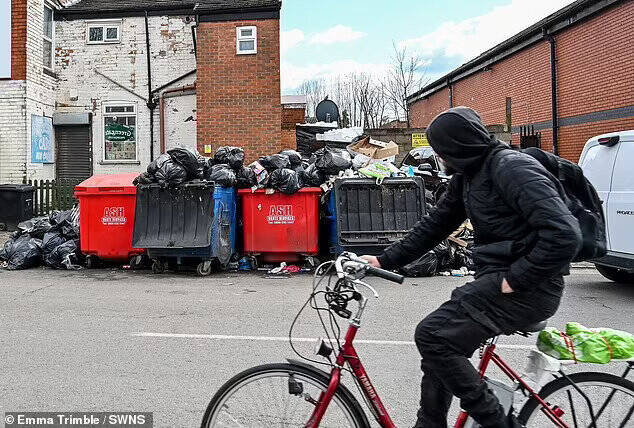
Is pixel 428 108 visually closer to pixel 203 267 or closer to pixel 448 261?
pixel 448 261

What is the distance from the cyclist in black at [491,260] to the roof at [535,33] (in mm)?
14575

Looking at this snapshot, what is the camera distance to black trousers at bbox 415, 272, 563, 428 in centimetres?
241

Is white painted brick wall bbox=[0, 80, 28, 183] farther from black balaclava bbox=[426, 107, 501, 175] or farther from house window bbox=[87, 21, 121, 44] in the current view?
black balaclava bbox=[426, 107, 501, 175]

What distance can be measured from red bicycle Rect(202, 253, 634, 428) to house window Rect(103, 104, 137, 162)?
16468 millimetres

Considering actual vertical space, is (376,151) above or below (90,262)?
above

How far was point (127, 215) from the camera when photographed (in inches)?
390

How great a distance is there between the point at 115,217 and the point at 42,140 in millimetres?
8705

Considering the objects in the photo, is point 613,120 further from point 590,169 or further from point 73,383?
point 73,383

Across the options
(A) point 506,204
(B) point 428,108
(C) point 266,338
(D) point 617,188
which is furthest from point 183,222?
(B) point 428,108

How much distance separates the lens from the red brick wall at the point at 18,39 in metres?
15.9

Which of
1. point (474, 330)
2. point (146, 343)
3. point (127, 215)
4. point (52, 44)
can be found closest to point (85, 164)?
point (52, 44)

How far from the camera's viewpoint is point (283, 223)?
965 cm

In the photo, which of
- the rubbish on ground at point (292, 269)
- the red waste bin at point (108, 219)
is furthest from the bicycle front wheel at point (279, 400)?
the red waste bin at point (108, 219)

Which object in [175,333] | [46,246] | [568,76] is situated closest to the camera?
[175,333]
